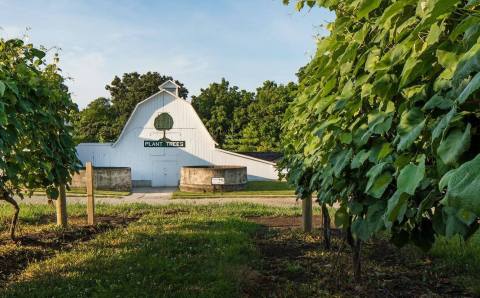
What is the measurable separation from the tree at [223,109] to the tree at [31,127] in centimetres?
3980

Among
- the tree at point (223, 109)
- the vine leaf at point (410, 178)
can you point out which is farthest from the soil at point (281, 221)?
the tree at point (223, 109)

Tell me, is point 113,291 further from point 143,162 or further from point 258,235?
point 143,162

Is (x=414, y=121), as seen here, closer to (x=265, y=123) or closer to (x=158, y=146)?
(x=158, y=146)

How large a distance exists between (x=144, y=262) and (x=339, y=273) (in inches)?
118

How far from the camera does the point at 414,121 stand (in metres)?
1.76

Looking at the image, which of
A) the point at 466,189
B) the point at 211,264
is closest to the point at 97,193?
the point at 211,264

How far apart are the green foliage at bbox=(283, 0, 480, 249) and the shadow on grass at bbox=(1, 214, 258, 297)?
12.0 feet

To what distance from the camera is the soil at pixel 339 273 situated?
574 centimetres

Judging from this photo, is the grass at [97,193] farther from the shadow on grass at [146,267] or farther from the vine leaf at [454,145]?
the vine leaf at [454,145]

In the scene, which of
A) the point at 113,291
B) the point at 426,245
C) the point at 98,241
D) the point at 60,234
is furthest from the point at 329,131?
the point at 60,234

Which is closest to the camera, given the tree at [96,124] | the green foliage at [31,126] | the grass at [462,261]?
the green foliage at [31,126]

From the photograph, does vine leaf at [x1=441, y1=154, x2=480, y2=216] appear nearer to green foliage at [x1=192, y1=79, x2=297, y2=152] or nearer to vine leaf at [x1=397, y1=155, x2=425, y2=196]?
vine leaf at [x1=397, y1=155, x2=425, y2=196]

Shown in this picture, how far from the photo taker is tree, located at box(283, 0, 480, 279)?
1318mm

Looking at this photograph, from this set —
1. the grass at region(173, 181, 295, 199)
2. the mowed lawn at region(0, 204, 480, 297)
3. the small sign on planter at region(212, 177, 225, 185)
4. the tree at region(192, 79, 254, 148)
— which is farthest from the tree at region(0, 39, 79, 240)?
the tree at region(192, 79, 254, 148)
